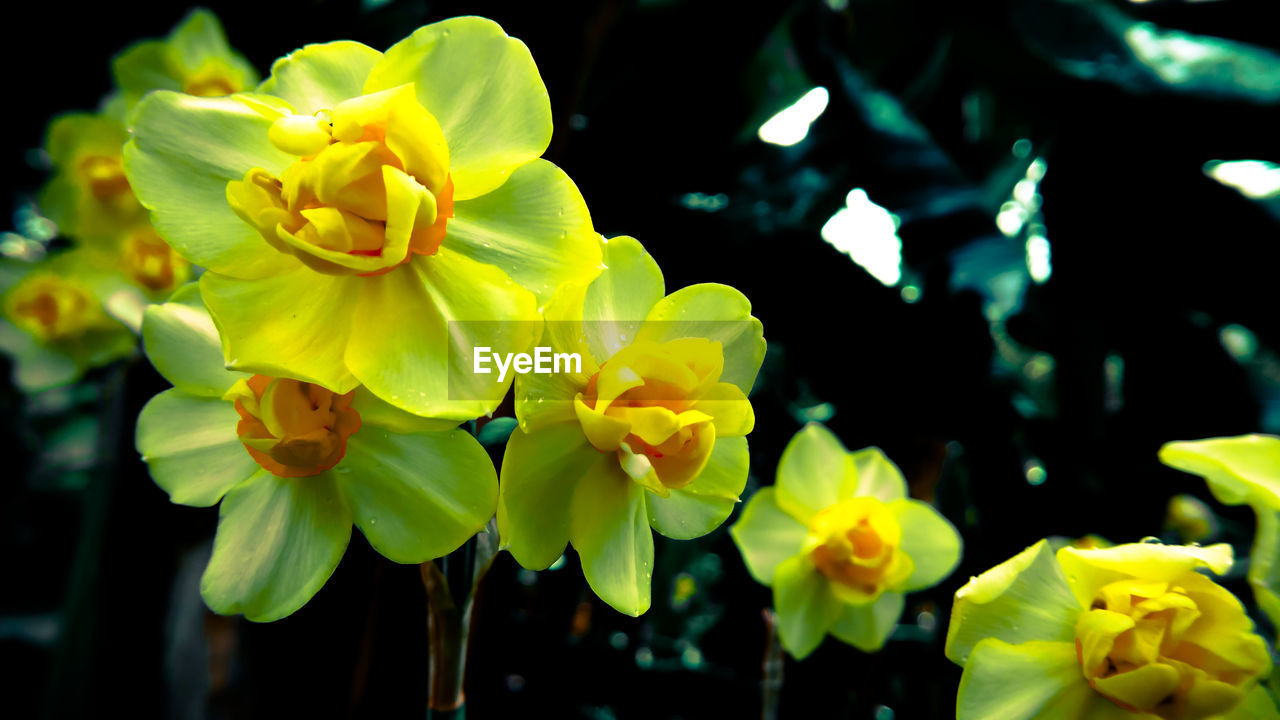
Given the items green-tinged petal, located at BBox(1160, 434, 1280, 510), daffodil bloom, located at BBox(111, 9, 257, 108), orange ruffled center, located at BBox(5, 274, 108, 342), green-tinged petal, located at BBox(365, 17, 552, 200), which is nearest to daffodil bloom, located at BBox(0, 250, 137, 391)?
orange ruffled center, located at BBox(5, 274, 108, 342)

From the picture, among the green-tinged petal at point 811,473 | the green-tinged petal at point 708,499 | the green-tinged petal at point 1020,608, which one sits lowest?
the green-tinged petal at point 811,473

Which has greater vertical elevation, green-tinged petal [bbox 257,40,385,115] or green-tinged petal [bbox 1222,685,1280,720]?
green-tinged petal [bbox 257,40,385,115]

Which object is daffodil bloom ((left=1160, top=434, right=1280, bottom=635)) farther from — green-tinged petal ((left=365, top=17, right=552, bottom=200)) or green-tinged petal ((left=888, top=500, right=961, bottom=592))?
green-tinged petal ((left=365, top=17, right=552, bottom=200))

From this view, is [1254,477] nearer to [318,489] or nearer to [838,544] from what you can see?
[838,544]

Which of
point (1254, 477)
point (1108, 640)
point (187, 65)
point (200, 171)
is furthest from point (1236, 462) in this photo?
point (187, 65)

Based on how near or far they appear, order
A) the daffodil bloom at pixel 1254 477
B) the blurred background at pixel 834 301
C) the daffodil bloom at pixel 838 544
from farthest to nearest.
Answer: the blurred background at pixel 834 301
the daffodil bloom at pixel 838 544
the daffodil bloom at pixel 1254 477

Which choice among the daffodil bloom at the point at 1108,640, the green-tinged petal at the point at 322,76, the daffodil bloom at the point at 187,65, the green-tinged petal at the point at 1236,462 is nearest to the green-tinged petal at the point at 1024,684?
the daffodil bloom at the point at 1108,640

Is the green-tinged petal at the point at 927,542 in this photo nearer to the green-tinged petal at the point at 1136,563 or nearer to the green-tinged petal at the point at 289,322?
the green-tinged petal at the point at 1136,563
